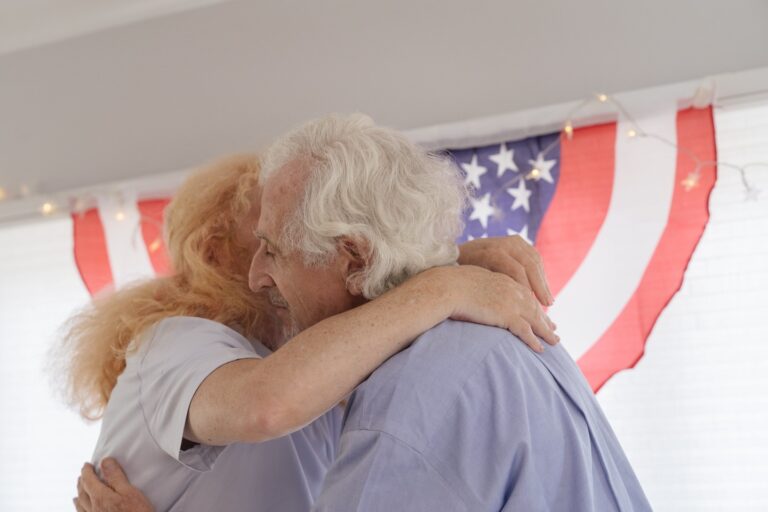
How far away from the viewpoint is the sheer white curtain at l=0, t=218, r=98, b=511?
2.95 m

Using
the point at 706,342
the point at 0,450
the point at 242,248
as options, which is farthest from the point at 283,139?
the point at 0,450

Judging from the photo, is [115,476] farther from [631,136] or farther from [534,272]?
[631,136]

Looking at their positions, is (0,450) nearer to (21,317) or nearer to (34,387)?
(34,387)

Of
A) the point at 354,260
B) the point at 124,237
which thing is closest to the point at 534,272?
the point at 354,260

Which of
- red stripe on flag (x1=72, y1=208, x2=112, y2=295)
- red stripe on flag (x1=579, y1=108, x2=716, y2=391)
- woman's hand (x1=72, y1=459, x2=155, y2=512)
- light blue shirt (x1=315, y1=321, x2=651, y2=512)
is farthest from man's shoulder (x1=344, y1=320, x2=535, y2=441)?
red stripe on flag (x1=72, y1=208, x2=112, y2=295)

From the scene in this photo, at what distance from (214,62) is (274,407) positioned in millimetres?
2092

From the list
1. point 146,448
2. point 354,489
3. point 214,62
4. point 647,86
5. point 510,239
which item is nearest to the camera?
point 354,489

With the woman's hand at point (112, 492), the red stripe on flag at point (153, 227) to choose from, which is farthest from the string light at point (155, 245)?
the woman's hand at point (112, 492)

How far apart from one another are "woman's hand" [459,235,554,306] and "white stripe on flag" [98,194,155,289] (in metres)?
1.63

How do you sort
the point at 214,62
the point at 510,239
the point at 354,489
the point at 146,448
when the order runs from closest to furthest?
the point at 354,489 → the point at 146,448 → the point at 510,239 → the point at 214,62

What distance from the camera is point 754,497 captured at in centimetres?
213

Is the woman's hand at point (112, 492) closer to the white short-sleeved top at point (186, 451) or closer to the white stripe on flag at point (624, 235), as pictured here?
the white short-sleeved top at point (186, 451)

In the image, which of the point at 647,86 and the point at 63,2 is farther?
the point at 63,2

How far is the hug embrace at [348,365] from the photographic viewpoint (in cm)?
96
